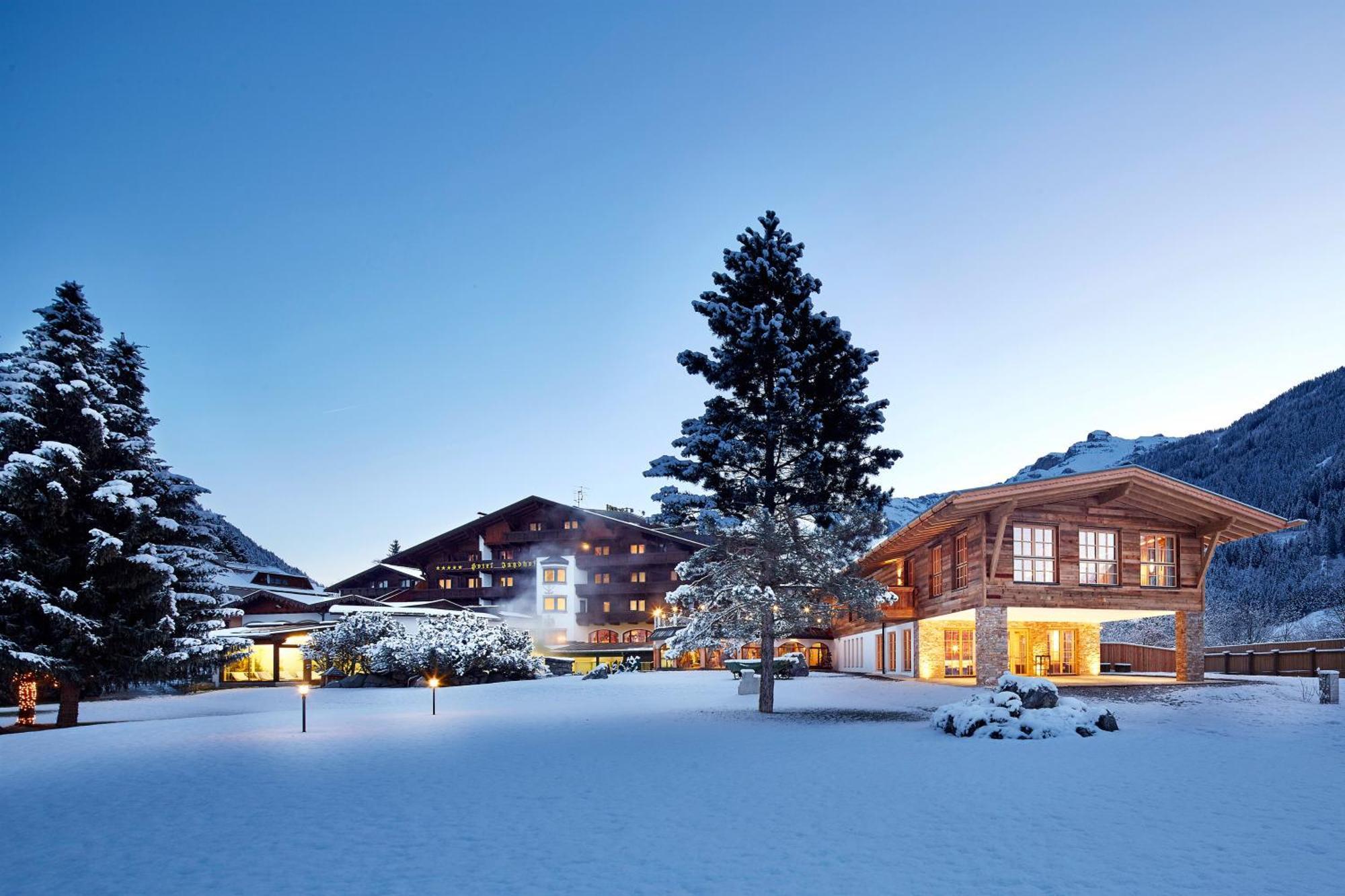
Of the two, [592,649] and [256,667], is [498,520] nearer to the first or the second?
[592,649]

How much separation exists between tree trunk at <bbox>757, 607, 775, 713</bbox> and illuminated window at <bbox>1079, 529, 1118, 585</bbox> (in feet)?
37.7

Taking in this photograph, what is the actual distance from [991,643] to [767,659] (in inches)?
319

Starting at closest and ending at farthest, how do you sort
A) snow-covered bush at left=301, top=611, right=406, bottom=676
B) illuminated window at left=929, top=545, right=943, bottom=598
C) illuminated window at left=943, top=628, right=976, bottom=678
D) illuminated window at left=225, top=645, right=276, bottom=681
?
illuminated window at left=929, top=545, right=943, bottom=598 < illuminated window at left=943, top=628, right=976, bottom=678 < snow-covered bush at left=301, top=611, right=406, bottom=676 < illuminated window at left=225, top=645, right=276, bottom=681

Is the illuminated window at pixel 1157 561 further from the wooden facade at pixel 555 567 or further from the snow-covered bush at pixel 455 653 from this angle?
the wooden facade at pixel 555 567

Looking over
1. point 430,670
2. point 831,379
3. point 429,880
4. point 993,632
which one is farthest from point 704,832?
point 430,670

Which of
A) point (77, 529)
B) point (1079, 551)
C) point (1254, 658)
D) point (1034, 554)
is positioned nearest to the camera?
point (77, 529)

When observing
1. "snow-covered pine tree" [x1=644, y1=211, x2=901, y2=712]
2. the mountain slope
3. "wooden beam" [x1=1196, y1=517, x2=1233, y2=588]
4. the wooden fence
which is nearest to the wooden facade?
the mountain slope

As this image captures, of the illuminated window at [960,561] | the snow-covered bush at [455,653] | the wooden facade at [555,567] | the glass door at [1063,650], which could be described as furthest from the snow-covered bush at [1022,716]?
the wooden facade at [555,567]

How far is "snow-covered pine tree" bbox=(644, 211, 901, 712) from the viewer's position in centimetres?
2105

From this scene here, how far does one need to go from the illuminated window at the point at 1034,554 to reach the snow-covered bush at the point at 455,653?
21.5m

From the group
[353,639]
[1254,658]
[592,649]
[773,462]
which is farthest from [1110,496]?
[592,649]

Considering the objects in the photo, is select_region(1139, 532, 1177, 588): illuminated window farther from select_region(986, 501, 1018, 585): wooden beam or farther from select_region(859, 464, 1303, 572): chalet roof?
select_region(986, 501, 1018, 585): wooden beam

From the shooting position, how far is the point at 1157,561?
28125mm

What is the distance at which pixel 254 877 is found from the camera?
7.31 m
